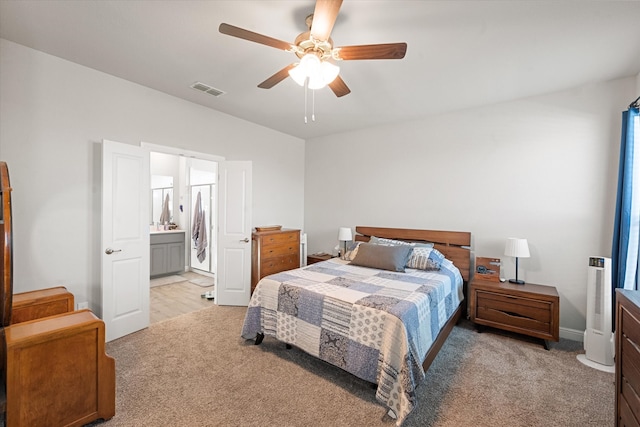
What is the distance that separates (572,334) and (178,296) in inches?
206

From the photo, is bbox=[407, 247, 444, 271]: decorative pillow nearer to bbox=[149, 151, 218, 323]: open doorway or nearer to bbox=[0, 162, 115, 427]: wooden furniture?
bbox=[0, 162, 115, 427]: wooden furniture

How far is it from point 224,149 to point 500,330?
14.3 feet

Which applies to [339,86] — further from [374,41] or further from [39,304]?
[39,304]

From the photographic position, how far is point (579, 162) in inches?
120

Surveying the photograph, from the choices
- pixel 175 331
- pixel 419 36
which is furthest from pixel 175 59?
pixel 175 331

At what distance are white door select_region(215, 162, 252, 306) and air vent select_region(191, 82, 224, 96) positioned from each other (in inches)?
40.1

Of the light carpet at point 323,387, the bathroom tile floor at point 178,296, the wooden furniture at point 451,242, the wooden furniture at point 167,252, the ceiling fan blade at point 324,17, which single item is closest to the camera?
the ceiling fan blade at point 324,17

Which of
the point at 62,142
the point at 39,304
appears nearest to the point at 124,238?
the point at 39,304

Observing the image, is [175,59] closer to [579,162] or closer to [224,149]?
[224,149]

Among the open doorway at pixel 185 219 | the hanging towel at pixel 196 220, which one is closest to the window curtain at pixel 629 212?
the open doorway at pixel 185 219

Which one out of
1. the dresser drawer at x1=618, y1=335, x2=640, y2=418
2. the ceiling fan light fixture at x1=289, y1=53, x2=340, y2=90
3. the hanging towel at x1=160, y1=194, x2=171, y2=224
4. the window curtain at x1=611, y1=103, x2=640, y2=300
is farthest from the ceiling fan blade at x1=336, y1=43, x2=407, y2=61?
the hanging towel at x1=160, y1=194, x2=171, y2=224

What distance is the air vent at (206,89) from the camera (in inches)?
124

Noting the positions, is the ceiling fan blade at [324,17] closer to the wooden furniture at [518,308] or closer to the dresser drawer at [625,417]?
the dresser drawer at [625,417]

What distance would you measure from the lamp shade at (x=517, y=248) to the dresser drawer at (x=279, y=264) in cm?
299
